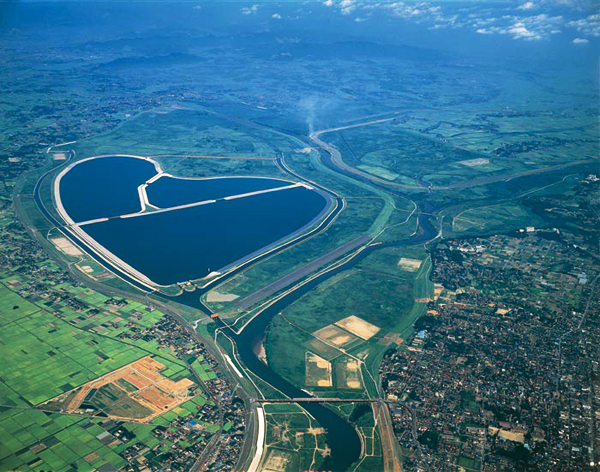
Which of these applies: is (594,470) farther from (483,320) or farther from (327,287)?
(327,287)

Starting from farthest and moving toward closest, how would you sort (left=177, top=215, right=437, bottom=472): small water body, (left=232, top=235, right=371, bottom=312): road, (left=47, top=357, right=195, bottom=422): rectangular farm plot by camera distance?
(left=232, top=235, right=371, bottom=312): road < (left=47, top=357, right=195, bottom=422): rectangular farm plot < (left=177, top=215, right=437, bottom=472): small water body

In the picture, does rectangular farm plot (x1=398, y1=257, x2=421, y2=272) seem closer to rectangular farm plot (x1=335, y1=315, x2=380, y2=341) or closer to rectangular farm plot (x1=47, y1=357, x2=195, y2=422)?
rectangular farm plot (x1=335, y1=315, x2=380, y2=341)

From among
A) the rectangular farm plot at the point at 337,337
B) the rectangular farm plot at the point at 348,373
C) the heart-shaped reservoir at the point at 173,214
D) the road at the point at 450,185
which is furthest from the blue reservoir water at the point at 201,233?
the rectangular farm plot at the point at 348,373

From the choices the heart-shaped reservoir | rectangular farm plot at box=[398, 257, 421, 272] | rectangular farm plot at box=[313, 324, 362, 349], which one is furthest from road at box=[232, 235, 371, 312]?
rectangular farm plot at box=[313, 324, 362, 349]

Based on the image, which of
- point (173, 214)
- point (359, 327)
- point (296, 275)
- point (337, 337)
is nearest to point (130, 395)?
point (337, 337)

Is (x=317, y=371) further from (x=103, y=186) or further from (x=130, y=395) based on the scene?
(x=103, y=186)

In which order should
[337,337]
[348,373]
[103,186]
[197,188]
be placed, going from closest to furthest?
[348,373], [337,337], [103,186], [197,188]
